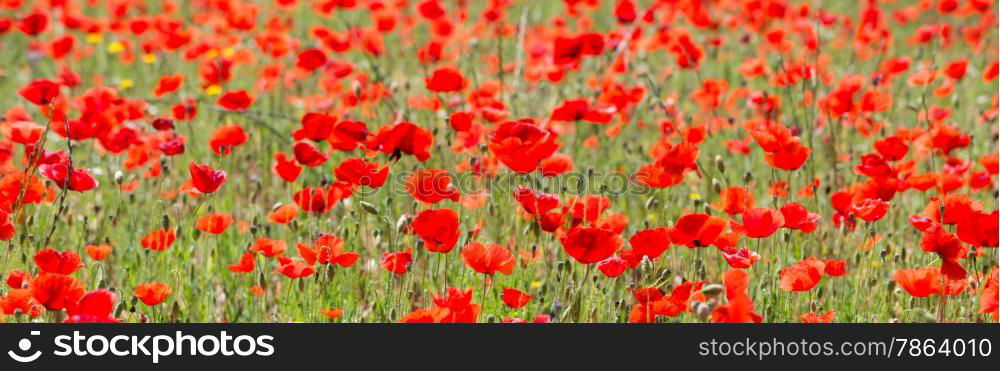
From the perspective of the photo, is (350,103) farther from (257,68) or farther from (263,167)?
(257,68)

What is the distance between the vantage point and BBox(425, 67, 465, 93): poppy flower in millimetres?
3496

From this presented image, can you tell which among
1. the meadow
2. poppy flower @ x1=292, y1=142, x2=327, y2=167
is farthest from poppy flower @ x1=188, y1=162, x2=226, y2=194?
poppy flower @ x1=292, y1=142, x2=327, y2=167

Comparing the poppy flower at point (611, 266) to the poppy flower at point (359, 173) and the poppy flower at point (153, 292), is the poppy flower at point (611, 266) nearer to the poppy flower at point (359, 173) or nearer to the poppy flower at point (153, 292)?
the poppy flower at point (359, 173)

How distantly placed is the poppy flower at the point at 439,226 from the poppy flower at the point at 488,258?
44 millimetres

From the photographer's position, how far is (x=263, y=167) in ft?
14.2

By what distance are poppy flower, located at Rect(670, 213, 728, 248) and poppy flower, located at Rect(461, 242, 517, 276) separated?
14.5 inches

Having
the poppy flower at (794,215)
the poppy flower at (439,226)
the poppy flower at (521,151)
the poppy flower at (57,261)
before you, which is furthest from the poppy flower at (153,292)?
the poppy flower at (794,215)

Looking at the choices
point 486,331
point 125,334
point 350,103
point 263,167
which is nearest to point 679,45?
point 350,103

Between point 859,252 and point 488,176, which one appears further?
point 488,176

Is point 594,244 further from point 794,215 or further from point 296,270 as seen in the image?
point 296,270

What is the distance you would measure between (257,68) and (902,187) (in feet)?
13.1

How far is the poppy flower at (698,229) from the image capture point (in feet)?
8.17

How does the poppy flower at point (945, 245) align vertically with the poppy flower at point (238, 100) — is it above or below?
below

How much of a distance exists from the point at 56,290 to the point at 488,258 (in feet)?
2.86
